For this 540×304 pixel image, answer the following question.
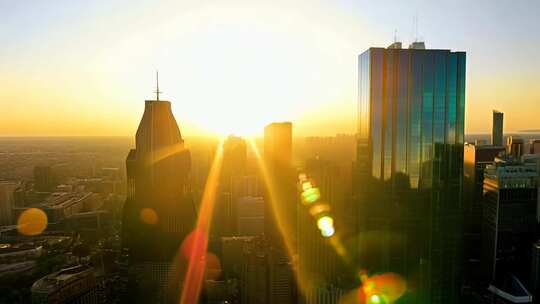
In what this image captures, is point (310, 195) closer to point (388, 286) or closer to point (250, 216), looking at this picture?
point (388, 286)

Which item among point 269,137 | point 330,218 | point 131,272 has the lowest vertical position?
point 131,272

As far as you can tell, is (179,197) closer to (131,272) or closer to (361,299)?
(131,272)

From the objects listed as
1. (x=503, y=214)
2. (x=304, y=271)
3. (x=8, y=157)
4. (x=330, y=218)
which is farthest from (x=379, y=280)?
(x=8, y=157)

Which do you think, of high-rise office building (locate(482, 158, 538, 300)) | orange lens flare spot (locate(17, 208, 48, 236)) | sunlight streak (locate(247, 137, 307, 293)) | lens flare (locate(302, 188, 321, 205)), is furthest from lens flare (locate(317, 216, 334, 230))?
orange lens flare spot (locate(17, 208, 48, 236))

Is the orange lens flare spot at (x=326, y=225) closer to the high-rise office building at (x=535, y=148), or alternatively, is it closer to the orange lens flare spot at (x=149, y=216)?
the orange lens flare spot at (x=149, y=216)

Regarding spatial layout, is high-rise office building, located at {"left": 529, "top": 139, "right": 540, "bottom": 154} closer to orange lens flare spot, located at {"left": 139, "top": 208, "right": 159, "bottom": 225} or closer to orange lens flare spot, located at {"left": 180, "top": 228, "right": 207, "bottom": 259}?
orange lens flare spot, located at {"left": 180, "top": 228, "right": 207, "bottom": 259}

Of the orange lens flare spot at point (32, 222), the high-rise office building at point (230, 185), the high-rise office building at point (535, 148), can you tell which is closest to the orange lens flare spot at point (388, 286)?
the high-rise office building at point (230, 185)
